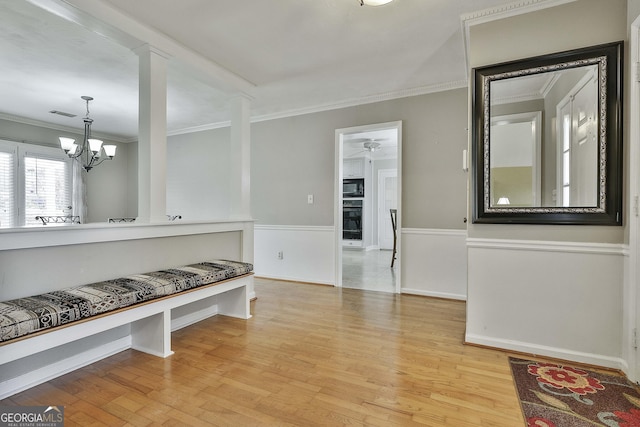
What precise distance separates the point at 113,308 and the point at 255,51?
95.7 inches

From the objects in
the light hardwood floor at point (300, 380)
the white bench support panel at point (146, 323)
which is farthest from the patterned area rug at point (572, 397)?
the white bench support panel at point (146, 323)

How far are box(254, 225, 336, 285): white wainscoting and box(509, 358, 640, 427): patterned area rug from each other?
268cm

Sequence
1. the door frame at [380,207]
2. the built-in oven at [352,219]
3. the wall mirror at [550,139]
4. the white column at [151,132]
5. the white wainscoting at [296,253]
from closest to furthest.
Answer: the wall mirror at [550,139], the white column at [151,132], the white wainscoting at [296,253], the built-in oven at [352,219], the door frame at [380,207]

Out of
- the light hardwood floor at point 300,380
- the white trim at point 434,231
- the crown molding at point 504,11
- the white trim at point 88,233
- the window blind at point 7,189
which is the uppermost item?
the crown molding at point 504,11

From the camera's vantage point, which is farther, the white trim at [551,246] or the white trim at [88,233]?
the white trim at [551,246]

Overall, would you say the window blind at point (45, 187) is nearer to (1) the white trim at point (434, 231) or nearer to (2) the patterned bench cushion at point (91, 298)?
(2) the patterned bench cushion at point (91, 298)

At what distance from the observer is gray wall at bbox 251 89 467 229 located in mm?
3748

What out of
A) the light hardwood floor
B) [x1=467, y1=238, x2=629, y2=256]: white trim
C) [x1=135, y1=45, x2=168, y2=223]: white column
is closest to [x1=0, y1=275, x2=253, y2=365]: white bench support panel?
the light hardwood floor

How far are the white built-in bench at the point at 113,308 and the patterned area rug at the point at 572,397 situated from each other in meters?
2.23

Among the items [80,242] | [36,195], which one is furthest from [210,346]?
[36,195]

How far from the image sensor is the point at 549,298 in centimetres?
222

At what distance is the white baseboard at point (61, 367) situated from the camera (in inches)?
70.8

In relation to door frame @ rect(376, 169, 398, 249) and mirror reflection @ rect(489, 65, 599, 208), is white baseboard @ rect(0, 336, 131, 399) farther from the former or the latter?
door frame @ rect(376, 169, 398, 249)

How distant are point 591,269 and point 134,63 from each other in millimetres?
4285
